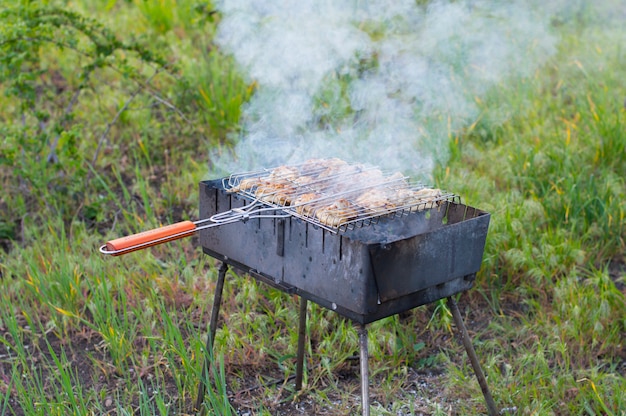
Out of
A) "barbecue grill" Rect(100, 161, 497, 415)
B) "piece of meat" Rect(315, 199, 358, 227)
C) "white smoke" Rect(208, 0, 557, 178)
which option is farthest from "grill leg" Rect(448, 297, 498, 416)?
"white smoke" Rect(208, 0, 557, 178)

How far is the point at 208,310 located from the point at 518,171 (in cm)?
221

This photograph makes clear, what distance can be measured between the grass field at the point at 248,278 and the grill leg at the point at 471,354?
236mm

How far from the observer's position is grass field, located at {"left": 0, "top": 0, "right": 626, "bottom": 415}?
3596 mm

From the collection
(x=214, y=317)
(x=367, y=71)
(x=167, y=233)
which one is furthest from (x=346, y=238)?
(x=367, y=71)

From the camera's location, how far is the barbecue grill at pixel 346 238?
2596 millimetres

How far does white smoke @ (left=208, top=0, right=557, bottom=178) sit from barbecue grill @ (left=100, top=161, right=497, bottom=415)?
931mm

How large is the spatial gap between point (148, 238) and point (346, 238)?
0.65m

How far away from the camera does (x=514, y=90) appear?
608 cm

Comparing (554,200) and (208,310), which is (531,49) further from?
(208,310)

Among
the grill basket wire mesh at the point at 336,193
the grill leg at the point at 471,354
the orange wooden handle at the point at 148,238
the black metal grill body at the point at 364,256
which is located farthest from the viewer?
the grill leg at the point at 471,354

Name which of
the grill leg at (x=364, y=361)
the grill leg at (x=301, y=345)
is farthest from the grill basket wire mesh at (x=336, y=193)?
the grill leg at (x=301, y=345)

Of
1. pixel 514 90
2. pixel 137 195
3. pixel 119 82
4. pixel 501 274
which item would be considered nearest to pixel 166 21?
pixel 119 82

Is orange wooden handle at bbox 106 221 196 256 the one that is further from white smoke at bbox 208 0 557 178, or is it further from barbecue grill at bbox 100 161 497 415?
white smoke at bbox 208 0 557 178

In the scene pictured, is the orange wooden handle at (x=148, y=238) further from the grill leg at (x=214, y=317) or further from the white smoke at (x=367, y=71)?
the white smoke at (x=367, y=71)
